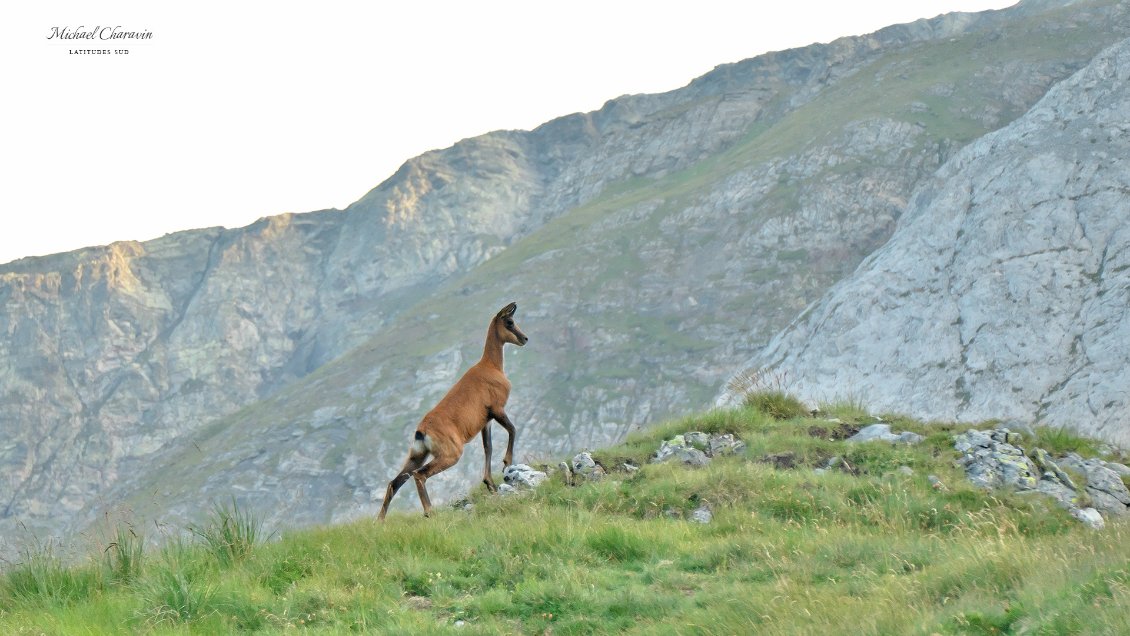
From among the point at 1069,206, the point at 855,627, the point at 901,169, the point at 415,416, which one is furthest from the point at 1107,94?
the point at 415,416

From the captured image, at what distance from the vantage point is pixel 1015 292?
275 feet

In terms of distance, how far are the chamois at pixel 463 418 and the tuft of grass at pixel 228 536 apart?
2234 millimetres

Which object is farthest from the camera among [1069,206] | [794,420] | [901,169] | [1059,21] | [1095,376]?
[1059,21]

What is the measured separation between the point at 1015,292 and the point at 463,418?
80492 millimetres

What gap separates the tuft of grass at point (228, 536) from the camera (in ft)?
37.4

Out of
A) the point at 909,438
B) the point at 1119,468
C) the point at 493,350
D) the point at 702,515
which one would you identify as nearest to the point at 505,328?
the point at 493,350

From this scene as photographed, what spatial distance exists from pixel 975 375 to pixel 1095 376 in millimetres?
11353

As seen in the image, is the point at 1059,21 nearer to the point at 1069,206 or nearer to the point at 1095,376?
the point at 1069,206

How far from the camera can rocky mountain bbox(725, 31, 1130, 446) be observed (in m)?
75.2

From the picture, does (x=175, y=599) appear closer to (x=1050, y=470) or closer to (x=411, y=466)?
(x=411, y=466)

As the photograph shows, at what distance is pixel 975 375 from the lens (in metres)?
81.6

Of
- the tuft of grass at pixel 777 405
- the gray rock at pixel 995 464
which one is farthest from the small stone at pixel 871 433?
the tuft of grass at pixel 777 405

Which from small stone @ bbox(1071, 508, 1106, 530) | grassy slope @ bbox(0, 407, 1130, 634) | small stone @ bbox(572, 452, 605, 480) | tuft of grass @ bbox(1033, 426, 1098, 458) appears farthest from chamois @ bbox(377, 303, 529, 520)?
tuft of grass @ bbox(1033, 426, 1098, 458)

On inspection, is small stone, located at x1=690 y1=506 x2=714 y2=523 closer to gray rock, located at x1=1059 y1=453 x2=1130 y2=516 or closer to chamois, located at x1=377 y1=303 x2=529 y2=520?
chamois, located at x1=377 y1=303 x2=529 y2=520
